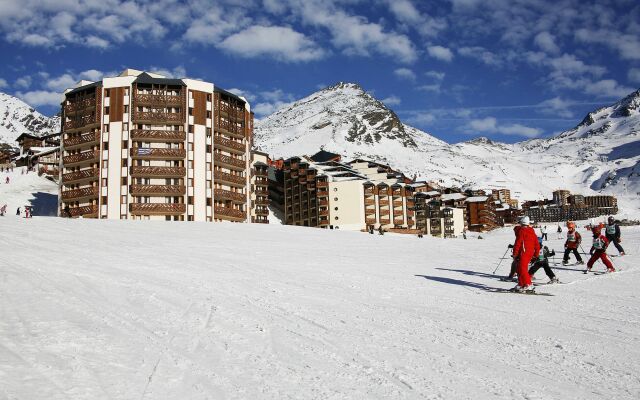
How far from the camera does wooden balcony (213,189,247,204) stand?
193 feet

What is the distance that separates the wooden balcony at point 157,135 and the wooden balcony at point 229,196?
711 centimetres

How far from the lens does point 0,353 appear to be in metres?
5.82

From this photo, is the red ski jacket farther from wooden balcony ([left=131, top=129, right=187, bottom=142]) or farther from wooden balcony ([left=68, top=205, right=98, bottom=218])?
wooden balcony ([left=68, top=205, right=98, bottom=218])

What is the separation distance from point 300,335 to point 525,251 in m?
7.42

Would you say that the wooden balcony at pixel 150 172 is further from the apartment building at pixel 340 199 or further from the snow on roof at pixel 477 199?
the snow on roof at pixel 477 199

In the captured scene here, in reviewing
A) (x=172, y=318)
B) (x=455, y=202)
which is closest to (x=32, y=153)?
(x=455, y=202)

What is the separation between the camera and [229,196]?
60531mm

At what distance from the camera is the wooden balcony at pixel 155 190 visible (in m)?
55.5

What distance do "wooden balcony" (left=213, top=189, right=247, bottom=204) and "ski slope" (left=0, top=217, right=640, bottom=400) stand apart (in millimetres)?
43479

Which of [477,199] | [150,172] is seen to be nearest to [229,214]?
[150,172]

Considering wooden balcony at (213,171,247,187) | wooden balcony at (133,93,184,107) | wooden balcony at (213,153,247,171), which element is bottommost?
wooden balcony at (213,171,247,187)

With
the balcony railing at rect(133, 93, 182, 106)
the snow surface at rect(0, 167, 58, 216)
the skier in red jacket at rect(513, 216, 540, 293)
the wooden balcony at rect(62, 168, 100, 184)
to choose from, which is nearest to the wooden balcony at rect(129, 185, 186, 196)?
the wooden balcony at rect(62, 168, 100, 184)

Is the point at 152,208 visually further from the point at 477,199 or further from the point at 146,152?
the point at 477,199

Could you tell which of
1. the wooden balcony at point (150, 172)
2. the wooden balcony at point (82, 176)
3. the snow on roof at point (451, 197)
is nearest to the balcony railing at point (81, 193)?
the wooden balcony at point (82, 176)
